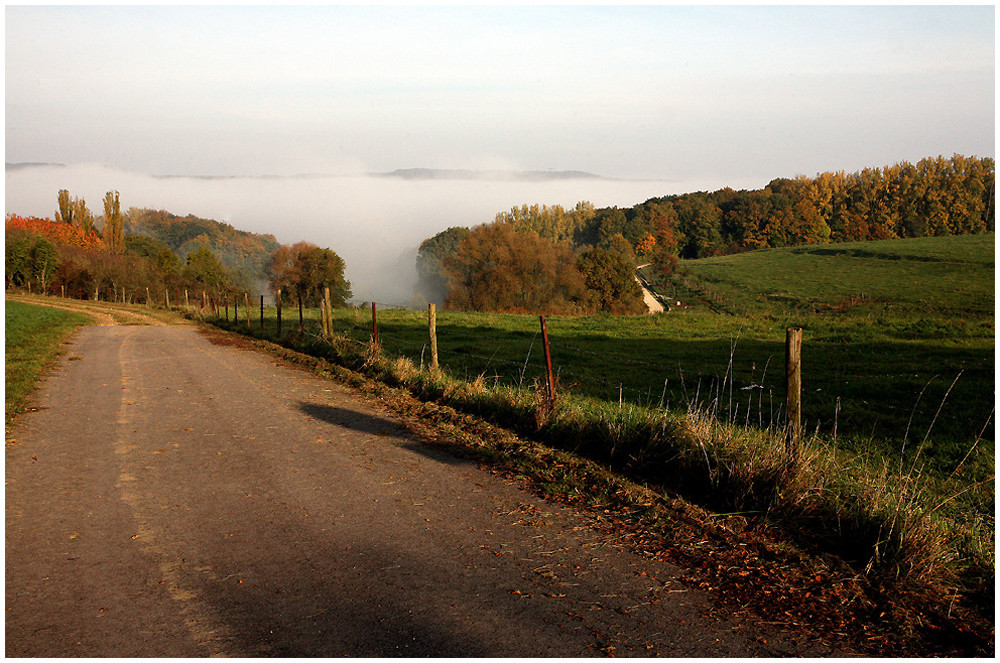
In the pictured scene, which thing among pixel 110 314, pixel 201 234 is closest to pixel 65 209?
pixel 201 234

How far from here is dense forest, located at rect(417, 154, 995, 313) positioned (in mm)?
65562

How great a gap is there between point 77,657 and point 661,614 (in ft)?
10.8

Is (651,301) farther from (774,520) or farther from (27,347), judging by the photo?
(774,520)

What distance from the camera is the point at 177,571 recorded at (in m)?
4.61

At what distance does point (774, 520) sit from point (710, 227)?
391ft

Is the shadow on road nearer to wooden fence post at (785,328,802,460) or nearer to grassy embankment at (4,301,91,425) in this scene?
grassy embankment at (4,301,91,425)

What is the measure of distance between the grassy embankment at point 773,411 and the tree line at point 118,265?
33.3 meters

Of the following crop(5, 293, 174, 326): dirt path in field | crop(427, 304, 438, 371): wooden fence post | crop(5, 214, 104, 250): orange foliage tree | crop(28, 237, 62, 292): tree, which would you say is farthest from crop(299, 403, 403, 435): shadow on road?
crop(5, 214, 104, 250): orange foliage tree

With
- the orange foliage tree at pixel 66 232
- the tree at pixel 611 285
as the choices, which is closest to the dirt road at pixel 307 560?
the tree at pixel 611 285

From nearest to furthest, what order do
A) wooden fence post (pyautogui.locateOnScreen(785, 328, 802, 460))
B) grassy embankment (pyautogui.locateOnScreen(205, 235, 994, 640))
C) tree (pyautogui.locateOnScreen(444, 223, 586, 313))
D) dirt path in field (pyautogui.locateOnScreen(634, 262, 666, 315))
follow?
1. grassy embankment (pyautogui.locateOnScreen(205, 235, 994, 640))
2. wooden fence post (pyautogui.locateOnScreen(785, 328, 802, 460))
3. dirt path in field (pyautogui.locateOnScreen(634, 262, 666, 315))
4. tree (pyautogui.locateOnScreen(444, 223, 586, 313))

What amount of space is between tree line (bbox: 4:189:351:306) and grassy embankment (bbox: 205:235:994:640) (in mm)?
33290

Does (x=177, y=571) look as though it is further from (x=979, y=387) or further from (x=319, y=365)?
(x=979, y=387)

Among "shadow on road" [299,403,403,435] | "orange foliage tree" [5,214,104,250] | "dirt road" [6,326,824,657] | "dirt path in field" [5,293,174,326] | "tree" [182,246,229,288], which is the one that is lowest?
"dirt road" [6,326,824,657]

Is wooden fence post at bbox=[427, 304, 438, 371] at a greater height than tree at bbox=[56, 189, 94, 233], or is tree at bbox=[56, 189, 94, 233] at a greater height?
tree at bbox=[56, 189, 94, 233]
